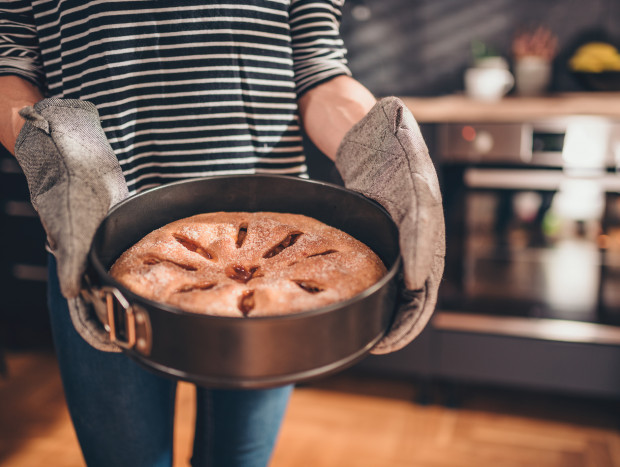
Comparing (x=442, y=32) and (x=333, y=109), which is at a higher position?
(x=442, y=32)

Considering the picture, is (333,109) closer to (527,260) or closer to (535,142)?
(535,142)

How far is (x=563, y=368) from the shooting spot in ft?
5.79

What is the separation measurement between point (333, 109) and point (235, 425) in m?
0.50

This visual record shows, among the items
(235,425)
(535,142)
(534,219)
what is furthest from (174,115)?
(534,219)

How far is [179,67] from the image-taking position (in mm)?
735

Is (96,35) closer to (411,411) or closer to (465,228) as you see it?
(465,228)

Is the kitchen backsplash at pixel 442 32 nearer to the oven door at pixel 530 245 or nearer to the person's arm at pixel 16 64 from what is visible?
the oven door at pixel 530 245

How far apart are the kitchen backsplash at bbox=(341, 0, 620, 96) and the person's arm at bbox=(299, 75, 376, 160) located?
1594mm

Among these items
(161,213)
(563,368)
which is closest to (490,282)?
(563,368)

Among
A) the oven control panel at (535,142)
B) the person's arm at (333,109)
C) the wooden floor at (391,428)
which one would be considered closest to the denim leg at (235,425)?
the person's arm at (333,109)

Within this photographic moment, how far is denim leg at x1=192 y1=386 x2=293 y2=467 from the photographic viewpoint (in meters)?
0.79

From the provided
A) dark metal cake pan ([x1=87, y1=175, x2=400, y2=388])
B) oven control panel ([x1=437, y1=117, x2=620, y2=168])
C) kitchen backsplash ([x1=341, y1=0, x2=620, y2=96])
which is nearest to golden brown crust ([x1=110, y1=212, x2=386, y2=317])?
dark metal cake pan ([x1=87, y1=175, x2=400, y2=388])

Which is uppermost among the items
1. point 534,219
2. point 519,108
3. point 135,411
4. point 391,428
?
point 519,108

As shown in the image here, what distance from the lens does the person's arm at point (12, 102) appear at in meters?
0.71
